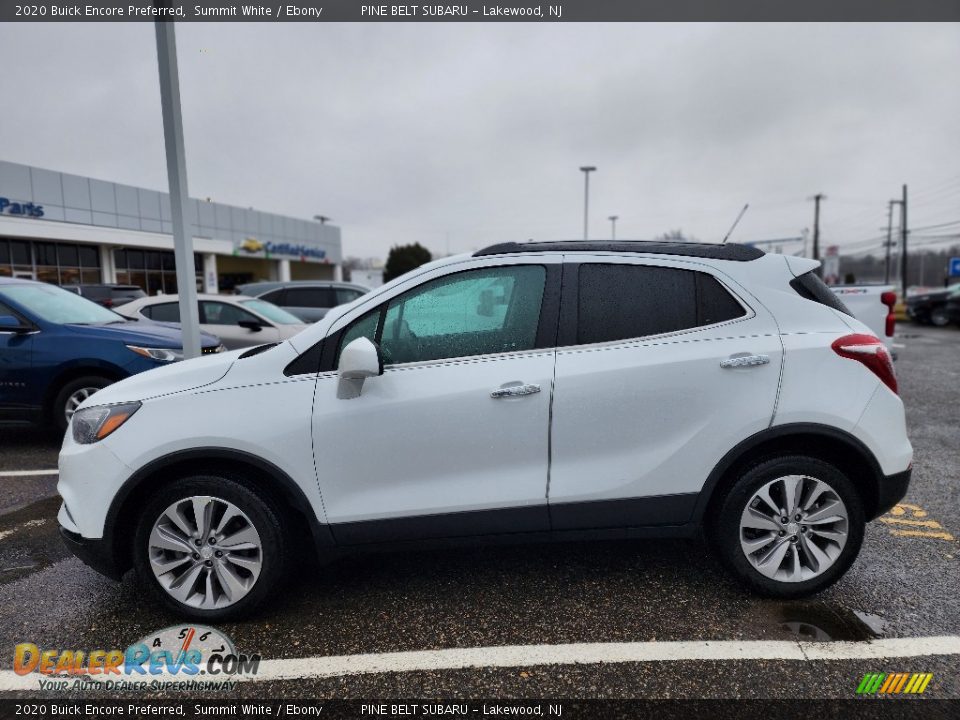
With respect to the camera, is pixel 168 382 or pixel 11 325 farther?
pixel 11 325

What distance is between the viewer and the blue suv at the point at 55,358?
589 cm

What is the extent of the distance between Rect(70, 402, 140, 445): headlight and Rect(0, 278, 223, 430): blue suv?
3.18m

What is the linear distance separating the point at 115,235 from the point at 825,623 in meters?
35.0

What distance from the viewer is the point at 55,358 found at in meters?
5.90

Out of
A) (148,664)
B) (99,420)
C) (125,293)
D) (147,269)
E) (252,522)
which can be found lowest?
(148,664)

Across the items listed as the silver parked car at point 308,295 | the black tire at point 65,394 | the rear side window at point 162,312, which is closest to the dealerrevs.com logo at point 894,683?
the black tire at point 65,394

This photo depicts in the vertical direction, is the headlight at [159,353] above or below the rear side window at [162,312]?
below

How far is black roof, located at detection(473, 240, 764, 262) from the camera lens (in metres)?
3.16

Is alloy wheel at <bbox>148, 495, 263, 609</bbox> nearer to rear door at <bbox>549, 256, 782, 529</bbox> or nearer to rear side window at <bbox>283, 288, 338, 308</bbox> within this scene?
rear door at <bbox>549, 256, 782, 529</bbox>

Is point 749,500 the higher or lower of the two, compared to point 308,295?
lower

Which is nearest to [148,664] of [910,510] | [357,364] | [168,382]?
[168,382]

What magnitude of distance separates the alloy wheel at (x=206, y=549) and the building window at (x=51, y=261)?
29086 mm

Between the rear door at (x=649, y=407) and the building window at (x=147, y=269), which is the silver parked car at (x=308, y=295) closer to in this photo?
the rear door at (x=649, y=407)

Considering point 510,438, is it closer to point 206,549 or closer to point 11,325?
point 206,549
